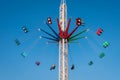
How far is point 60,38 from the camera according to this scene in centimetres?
4641

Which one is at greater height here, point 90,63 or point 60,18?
point 60,18

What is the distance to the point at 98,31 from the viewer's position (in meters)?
48.5

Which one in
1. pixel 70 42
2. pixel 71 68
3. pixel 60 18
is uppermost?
pixel 60 18

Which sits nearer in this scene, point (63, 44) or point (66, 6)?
point (63, 44)

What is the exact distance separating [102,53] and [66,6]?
875 centimetres

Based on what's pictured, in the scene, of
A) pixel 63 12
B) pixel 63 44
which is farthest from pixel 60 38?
pixel 63 12

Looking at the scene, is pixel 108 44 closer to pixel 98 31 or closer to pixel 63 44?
pixel 98 31

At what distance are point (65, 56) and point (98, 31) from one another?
672cm

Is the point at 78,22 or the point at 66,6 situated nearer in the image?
the point at 78,22

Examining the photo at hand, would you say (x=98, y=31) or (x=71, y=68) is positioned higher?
(x=98, y=31)

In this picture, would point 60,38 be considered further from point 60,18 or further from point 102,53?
point 102,53

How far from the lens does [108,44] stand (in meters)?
47.1

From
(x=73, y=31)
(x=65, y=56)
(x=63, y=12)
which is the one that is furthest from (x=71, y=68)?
(x=63, y=12)

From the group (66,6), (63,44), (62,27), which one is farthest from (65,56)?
(66,6)
